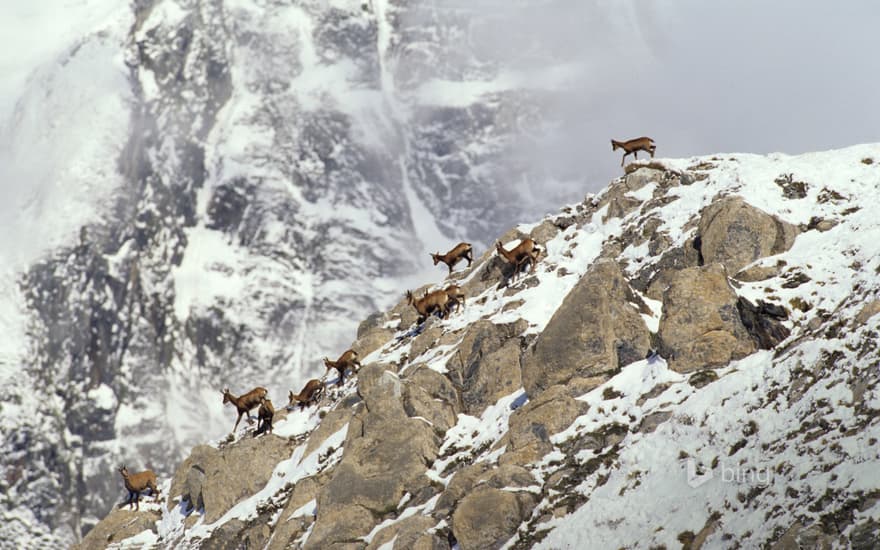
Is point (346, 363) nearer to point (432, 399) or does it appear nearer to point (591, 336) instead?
point (432, 399)

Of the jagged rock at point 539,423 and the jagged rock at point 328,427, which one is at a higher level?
the jagged rock at point 328,427

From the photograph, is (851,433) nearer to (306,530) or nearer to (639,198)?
(306,530)

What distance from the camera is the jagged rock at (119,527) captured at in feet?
180

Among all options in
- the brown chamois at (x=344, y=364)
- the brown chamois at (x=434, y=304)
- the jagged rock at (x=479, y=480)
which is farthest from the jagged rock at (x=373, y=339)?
the jagged rock at (x=479, y=480)

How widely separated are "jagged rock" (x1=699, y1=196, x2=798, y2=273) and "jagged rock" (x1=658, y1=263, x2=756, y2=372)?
3.74 m

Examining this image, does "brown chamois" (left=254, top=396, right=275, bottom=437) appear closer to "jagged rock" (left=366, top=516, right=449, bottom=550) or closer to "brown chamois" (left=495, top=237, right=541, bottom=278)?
"brown chamois" (left=495, top=237, right=541, bottom=278)

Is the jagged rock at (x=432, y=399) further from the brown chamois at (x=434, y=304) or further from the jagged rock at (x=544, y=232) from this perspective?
the jagged rock at (x=544, y=232)

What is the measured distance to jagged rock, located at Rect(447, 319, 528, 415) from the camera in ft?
149

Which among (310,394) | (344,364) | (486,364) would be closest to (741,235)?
(486,364)

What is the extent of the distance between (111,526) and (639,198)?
30.6 meters

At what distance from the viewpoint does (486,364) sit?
1821 inches

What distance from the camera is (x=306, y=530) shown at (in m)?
42.9

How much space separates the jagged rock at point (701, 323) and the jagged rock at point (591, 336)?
1.53m

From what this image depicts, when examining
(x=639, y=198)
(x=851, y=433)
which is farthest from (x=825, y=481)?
(x=639, y=198)
